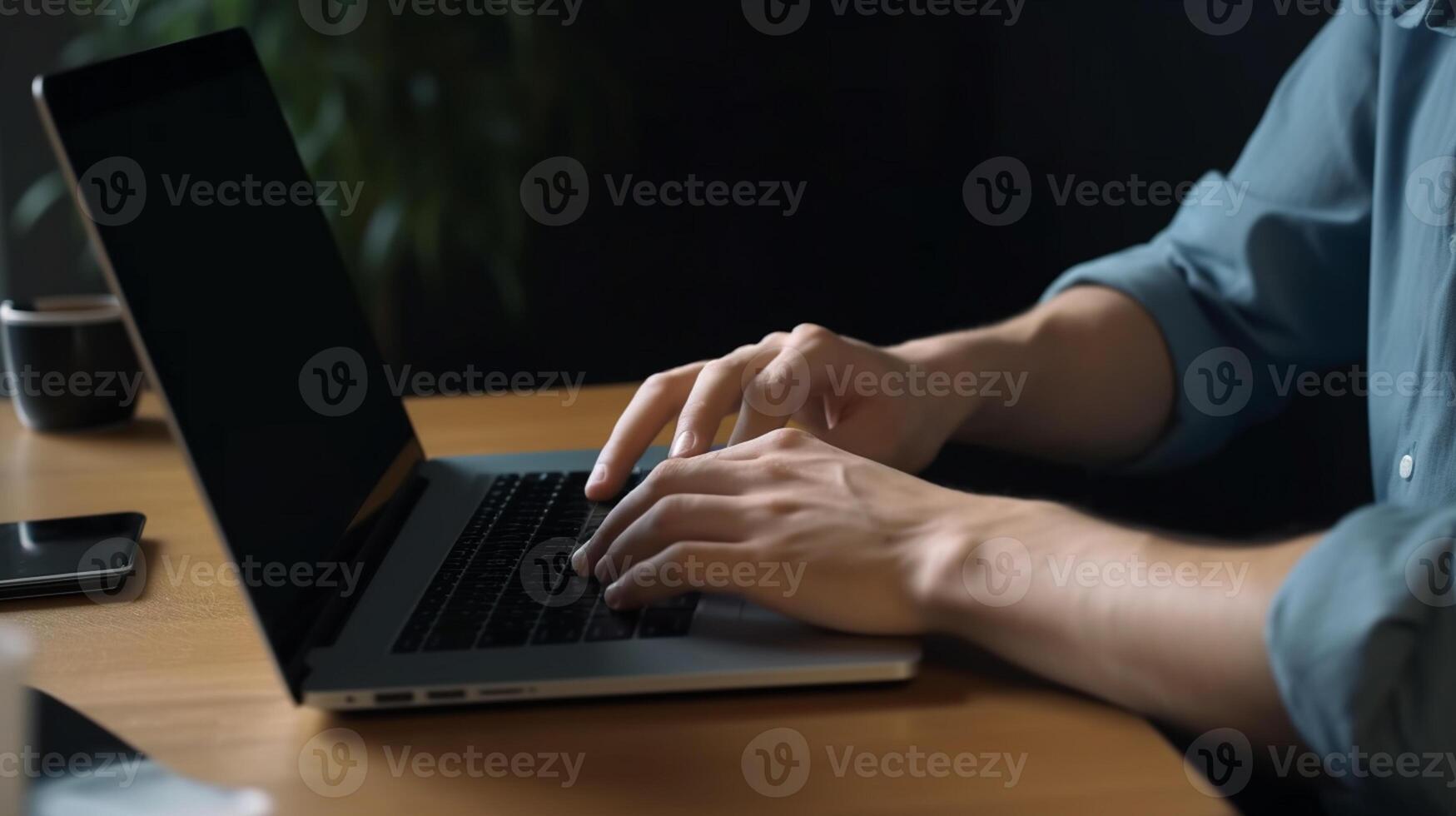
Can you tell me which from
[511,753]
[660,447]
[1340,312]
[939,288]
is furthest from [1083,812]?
[939,288]

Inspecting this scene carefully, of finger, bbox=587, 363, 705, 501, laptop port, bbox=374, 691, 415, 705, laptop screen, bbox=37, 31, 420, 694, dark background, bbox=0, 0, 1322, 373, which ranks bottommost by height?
dark background, bbox=0, 0, 1322, 373

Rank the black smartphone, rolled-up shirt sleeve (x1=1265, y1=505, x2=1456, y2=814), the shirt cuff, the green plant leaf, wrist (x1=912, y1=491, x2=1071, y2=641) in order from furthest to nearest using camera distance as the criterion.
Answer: the green plant leaf
the shirt cuff
the black smartphone
wrist (x1=912, y1=491, x2=1071, y2=641)
rolled-up shirt sleeve (x1=1265, y1=505, x2=1456, y2=814)

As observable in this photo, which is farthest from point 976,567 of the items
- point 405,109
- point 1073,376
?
point 405,109

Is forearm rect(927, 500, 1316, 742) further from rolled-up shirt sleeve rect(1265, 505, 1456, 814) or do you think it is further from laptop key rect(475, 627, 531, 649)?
laptop key rect(475, 627, 531, 649)

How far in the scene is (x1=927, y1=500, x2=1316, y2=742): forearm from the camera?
59cm

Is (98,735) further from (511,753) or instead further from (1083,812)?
(1083,812)

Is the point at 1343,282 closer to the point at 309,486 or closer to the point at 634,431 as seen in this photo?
the point at 634,431

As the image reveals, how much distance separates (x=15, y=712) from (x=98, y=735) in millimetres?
241

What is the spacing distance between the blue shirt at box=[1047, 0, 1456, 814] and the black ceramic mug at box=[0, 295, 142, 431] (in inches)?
32.4

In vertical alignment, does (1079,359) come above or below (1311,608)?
below

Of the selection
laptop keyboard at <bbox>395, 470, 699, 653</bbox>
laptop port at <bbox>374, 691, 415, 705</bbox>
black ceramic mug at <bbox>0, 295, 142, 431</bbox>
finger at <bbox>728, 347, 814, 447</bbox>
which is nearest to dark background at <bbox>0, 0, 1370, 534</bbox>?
black ceramic mug at <bbox>0, 295, 142, 431</bbox>

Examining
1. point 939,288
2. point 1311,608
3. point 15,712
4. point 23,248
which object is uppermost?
point 15,712

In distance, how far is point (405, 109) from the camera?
208 cm

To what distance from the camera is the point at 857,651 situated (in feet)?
2.12
